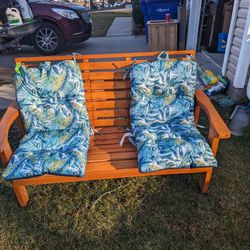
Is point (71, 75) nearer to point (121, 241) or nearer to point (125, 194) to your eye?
point (125, 194)

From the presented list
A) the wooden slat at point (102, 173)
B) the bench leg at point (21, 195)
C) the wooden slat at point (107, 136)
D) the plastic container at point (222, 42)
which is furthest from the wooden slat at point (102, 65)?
the plastic container at point (222, 42)

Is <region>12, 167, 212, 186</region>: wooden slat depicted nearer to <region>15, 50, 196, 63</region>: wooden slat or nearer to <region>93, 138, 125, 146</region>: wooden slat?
<region>93, 138, 125, 146</region>: wooden slat

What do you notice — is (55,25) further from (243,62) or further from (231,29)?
(243,62)

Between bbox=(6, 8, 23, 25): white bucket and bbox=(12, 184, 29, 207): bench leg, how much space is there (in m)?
4.68

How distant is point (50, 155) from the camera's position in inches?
80.2

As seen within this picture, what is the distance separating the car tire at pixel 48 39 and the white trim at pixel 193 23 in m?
2.97

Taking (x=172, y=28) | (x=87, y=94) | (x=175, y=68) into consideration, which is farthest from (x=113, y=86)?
(x=172, y=28)

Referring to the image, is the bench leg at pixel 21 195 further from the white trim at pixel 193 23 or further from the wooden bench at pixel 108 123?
the white trim at pixel 193 23

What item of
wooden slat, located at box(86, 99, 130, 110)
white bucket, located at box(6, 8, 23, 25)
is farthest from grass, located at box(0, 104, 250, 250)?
white bucket, located at box(6, 8, 23, 25)

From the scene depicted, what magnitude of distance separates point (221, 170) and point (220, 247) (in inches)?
32.4

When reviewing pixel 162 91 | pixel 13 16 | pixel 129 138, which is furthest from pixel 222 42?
pixel 13 16

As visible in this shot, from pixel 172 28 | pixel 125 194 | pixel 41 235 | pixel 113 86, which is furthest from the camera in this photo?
pixel 172 28

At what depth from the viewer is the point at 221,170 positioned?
248cm

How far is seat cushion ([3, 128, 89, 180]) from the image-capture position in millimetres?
1895
